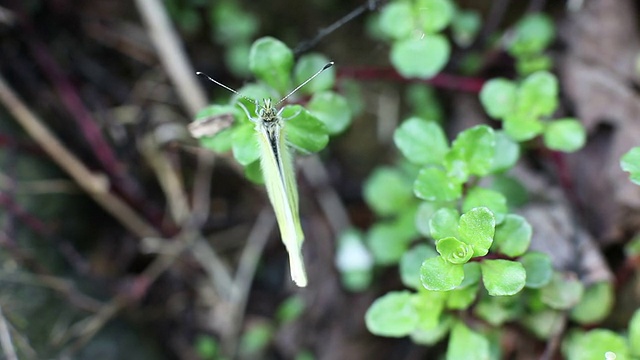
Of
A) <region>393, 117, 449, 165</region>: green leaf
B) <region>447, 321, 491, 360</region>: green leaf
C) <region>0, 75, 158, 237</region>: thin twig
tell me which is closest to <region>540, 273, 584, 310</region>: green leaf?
<region>447, 321, 491, 360</region>: green leaf

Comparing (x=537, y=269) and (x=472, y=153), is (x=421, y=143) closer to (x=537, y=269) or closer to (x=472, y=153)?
(x=472, y=153)

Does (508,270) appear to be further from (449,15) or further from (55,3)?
(55,3)

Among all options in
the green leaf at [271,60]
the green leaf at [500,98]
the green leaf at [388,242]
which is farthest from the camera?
the green leaf at [388,242]

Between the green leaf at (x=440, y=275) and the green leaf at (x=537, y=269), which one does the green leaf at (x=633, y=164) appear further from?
the green leaf at (x=440, y=275)

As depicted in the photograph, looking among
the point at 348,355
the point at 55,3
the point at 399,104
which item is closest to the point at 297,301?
the point at 348,355

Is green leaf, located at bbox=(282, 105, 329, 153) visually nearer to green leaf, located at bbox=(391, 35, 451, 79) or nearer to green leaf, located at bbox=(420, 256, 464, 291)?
green leaf, located at bbox=(420, 256, 464, 291)

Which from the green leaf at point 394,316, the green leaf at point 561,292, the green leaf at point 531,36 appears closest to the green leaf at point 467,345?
the green leaf at point 394,316
